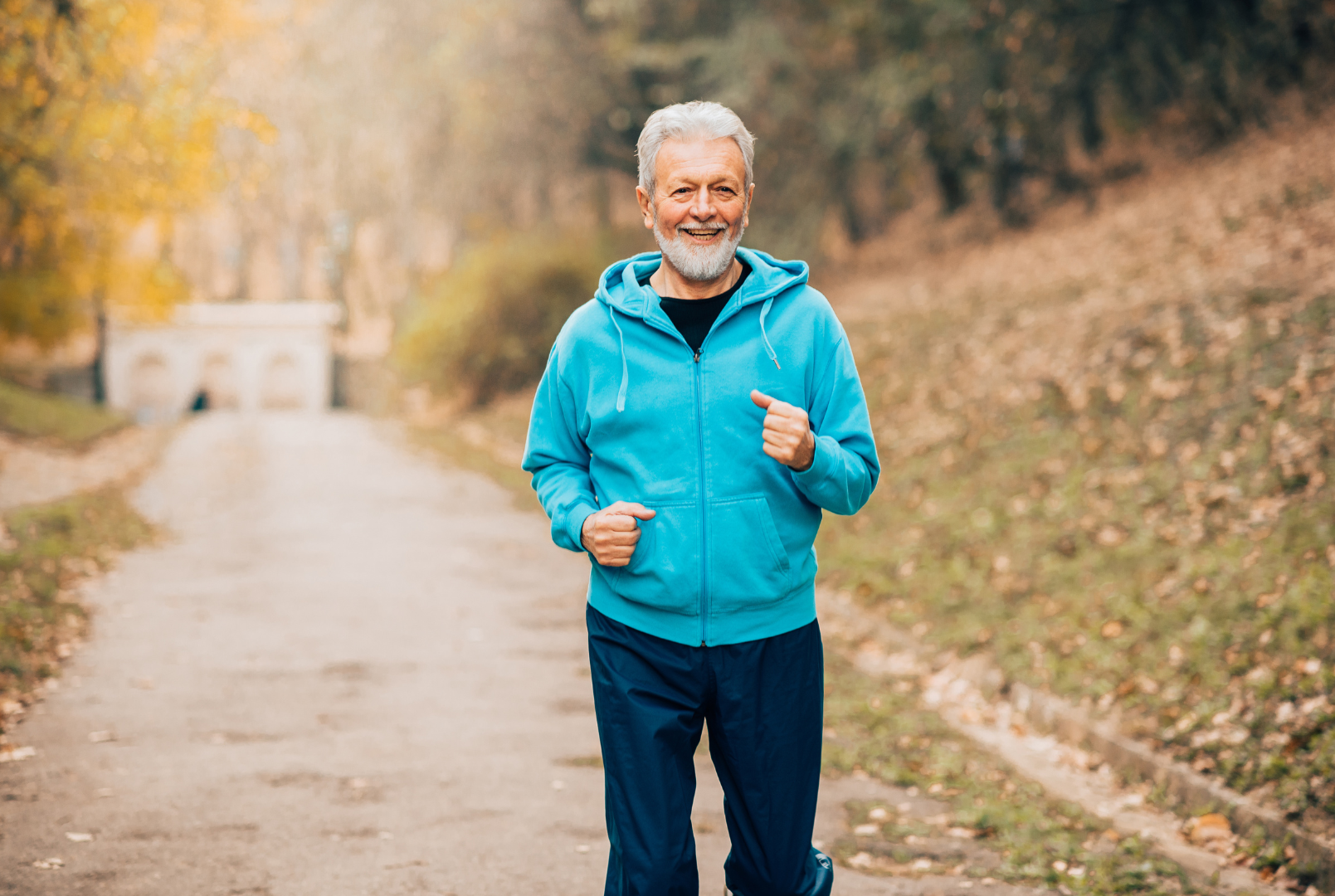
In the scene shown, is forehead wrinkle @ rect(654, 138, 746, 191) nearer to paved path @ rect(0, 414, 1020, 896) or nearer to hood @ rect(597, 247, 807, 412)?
hood @ rect(597, 247, 807, 412)

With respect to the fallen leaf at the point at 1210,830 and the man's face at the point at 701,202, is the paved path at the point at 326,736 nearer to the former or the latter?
the fallen leaf at the point at 1210,830

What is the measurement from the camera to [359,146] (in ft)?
102

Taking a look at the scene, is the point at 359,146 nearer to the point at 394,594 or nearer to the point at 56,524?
the point at 56,524

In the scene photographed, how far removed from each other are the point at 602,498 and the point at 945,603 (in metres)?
6.32

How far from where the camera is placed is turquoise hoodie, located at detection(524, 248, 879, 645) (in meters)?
2.86

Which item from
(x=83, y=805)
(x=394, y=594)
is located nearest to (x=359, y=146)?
(x=394, y=594)

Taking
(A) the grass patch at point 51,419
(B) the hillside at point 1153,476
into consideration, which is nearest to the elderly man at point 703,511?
(B) the hillside at point 1153,476

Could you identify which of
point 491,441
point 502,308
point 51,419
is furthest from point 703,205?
point 51,419

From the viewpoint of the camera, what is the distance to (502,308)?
25562 mm

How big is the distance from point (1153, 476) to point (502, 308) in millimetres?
18126

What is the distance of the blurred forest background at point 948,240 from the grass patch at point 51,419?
7.70 feet

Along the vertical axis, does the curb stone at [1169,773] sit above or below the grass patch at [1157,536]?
below

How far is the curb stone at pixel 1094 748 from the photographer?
4.75 metres

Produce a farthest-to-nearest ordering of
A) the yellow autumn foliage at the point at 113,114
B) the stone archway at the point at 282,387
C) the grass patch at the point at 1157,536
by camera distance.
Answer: the stone archway at the point at 282,387 → the yellow autumn foliage at the point at 113,114 → the grass patch at the point at 1157,536
